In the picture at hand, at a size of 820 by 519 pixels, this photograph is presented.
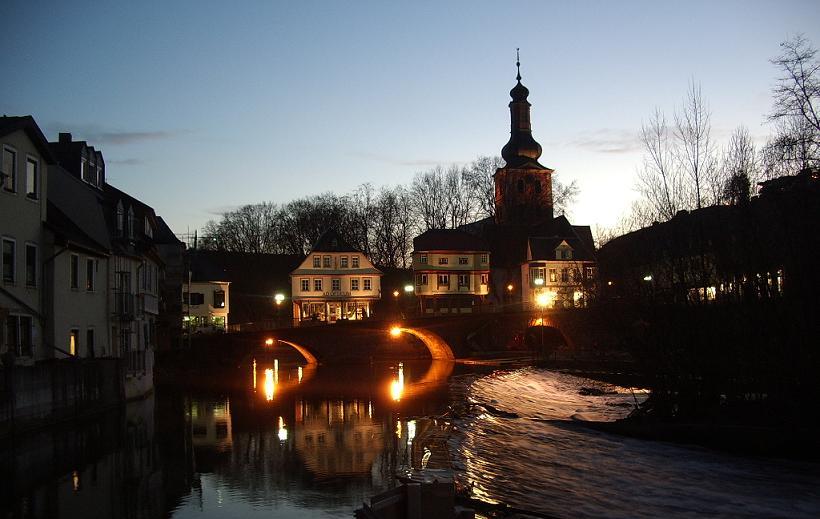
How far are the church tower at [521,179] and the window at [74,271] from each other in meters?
69.8

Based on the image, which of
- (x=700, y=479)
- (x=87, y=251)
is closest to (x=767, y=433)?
(x=700, y=479)

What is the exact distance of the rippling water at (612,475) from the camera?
18547mm

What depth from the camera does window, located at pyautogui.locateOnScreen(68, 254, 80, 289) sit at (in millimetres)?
32000

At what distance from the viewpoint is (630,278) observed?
3070cm

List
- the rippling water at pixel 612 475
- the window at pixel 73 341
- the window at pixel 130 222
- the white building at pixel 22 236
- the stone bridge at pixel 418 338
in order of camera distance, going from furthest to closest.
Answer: the stone bridge at pixel 418 338 → the window at pixel 130 222 → the window at pixel 73 341 → the white building at pixel 22 236 → the rippling water at pixel 612 475

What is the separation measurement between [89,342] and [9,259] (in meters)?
6.68

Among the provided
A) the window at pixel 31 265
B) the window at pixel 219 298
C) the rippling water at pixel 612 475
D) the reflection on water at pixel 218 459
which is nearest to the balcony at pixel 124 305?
the reflection on water at pixel 218 459

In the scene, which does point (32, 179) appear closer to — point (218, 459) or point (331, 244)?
point (218, 459)

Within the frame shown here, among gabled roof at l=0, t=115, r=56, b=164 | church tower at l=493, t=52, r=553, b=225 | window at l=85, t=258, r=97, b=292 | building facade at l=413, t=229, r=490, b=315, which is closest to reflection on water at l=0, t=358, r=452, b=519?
window at l=85, t=258, r=97, b=292

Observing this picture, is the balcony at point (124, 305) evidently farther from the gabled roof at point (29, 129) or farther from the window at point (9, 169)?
the window at point (9, 169)

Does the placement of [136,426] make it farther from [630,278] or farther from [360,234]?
[360,234]

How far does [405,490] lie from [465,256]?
3118 inches

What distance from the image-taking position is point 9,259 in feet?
90.8

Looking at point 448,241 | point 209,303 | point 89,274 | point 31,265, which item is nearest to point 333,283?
point 448,241
